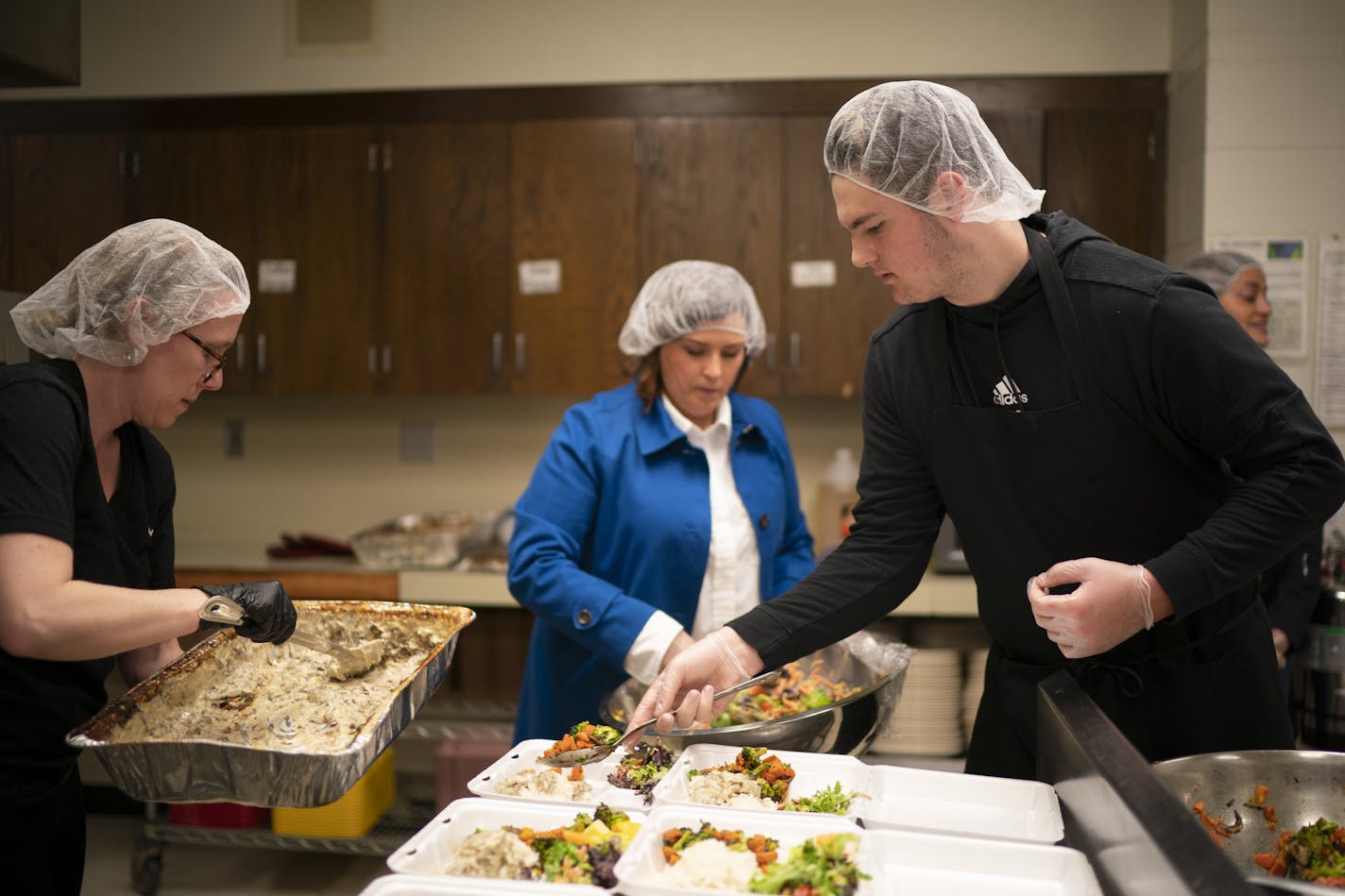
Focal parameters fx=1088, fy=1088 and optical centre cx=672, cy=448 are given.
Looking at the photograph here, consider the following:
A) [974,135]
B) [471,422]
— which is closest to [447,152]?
[471,422]

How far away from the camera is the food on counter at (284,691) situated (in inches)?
58.9

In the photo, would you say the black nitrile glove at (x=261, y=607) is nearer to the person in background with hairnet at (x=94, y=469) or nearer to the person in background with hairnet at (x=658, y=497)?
the person in background with hairnet at (x=94, y=469)

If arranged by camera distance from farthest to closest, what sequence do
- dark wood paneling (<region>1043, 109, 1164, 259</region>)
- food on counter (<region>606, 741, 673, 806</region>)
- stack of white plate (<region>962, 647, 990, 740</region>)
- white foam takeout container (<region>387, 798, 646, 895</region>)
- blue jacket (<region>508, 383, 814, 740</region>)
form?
dark wood paneling (<region>1043, 109, 1164, 259</region>) < stack of white plate (<region>962, 647, 990, 740</region>) < blue jacket (<region>508, 383, 814, 740</region>) < food on counter (<region>606, 741, 673, 806</region>) < white foam takeout container (<region>387, 798, 646, 895</region>)

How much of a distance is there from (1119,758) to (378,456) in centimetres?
385

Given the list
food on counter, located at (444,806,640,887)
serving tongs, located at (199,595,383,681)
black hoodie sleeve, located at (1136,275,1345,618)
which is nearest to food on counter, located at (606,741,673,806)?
food on counter, located at (444,806,640,887)

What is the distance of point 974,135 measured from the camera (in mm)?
1605

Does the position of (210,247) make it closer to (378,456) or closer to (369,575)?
(369,575)

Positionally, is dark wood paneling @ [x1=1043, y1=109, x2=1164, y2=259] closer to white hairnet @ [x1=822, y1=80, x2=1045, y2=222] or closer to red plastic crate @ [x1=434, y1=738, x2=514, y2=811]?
white hairnet @ [x1=822, y1=80, x2=1045, y2=222]

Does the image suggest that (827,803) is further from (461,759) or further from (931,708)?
(461,759)

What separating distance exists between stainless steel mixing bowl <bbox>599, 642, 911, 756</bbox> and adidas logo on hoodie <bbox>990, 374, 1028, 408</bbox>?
0.48m

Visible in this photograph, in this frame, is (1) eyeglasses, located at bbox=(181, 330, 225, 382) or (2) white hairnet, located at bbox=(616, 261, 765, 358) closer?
(1) eyeglasses, located at bbox=(181, 330, 225, 382)

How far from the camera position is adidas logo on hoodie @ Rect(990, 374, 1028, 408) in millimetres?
1669

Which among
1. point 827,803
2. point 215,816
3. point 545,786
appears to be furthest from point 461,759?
point 827,803

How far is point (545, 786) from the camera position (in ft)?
4.94
